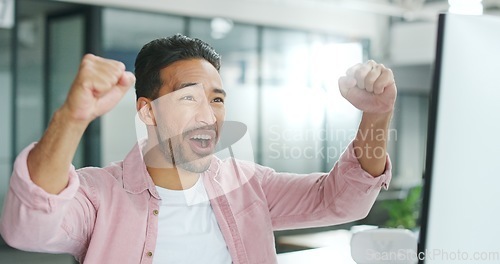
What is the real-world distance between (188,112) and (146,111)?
8cm

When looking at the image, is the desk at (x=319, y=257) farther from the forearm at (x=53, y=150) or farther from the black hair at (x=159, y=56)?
the forearm at (x=53, y=150)

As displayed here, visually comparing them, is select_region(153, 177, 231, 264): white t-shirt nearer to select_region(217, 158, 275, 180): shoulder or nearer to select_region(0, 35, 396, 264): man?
select_region(0, 35, 396, 264): man

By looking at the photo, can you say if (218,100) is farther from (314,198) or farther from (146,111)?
(314,198)

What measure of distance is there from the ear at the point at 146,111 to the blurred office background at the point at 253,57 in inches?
59.9

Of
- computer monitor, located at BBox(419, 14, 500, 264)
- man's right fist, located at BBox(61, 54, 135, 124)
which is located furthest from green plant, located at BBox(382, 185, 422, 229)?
man's right fist, located at BBox(61, 54, 135, 124)

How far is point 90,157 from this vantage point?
4.66 metres

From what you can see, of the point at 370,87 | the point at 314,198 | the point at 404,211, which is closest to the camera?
the point at 370,87

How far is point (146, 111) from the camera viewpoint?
1.23 meters

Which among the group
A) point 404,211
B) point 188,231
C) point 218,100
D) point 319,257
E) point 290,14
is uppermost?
point 290,14

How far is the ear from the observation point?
1.23m

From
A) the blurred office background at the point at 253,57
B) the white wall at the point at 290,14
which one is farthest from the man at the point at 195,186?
the white wall at the point at 290,14

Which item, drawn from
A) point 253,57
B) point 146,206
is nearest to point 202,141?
point 146,206

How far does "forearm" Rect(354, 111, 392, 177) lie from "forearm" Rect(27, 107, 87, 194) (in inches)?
19.5

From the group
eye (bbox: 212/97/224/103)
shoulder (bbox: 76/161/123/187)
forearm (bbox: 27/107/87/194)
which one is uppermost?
eye (bbox: 212/97/224/103)
